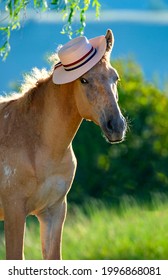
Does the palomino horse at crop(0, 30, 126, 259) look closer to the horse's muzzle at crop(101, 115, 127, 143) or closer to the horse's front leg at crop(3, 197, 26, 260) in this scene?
the horse's front leg at crop(3, 197, 26, 260)

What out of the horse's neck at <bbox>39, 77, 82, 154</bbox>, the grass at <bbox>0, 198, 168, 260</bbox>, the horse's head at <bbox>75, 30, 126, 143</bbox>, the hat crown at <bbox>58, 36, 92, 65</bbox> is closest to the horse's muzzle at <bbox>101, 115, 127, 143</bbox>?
the horse's head at <bbox>75, 30, 126, 143</bbox>

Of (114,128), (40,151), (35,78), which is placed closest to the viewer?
(114,128)

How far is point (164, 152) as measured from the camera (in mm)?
18547

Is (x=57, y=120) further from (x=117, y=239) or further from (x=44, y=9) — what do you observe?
(x=117, y=239)

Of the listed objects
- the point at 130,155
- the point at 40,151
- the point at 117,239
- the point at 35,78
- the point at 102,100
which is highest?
the point at 102,100

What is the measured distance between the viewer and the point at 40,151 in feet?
21.4

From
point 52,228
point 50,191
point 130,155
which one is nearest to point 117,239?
point 52,228

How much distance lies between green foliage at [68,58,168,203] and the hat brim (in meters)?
11.2

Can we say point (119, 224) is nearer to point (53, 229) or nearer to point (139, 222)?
point (139, 222)

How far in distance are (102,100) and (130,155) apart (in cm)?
1211

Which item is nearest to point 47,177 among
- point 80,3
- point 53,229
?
point 53,229

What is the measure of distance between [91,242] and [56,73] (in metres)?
4.29

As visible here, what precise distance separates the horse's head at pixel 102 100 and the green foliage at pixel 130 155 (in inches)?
451
